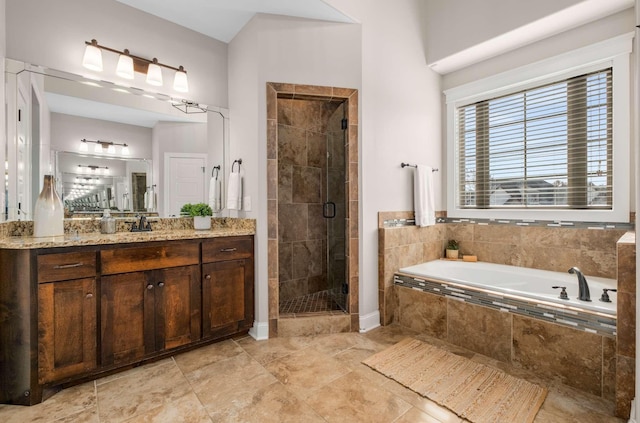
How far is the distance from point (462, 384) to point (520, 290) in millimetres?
1164

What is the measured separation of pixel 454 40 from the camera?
3.16 meters

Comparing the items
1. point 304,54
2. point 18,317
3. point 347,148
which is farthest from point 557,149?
point 18,317

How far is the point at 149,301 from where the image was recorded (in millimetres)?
2105

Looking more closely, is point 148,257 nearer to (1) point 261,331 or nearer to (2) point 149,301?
(2) point 149,301

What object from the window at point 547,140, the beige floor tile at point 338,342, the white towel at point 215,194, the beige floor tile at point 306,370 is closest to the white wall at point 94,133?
the white towel at point 215,194

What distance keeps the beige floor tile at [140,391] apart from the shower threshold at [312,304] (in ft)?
3.56

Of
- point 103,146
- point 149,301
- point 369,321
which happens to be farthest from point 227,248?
point 369,321

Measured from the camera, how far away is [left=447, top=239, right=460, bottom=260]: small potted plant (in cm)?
348

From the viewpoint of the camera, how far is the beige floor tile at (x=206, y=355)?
7.05ft

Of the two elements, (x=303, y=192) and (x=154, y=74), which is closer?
(x=154, y=74)

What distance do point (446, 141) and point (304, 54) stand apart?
2030 millimetres

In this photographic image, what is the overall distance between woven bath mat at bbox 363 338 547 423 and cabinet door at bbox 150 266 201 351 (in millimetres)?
1358

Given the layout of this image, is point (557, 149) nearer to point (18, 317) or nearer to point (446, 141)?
point (446, 141)

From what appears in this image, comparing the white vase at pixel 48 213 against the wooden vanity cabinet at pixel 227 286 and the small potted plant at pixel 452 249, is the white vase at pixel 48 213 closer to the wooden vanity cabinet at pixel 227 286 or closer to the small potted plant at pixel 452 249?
the wooden vanity cabinet at pixel 227 286
